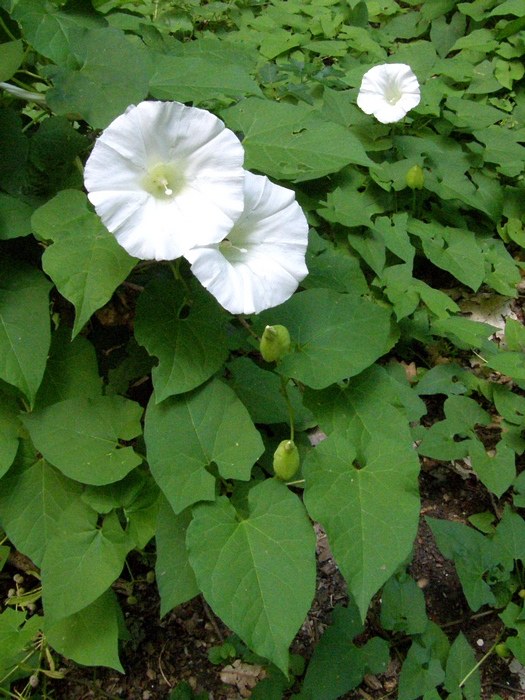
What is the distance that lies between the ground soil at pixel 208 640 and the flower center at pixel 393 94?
150 cm

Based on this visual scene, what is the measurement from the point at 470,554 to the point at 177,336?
34.9 inches

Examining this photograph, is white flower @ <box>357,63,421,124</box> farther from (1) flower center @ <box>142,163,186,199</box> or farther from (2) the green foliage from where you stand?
(1) flower center @ <box>142,163,186,199</box>

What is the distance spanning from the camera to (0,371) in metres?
1.09

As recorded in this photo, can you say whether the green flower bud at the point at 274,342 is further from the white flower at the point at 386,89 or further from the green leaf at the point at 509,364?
the white flower at the point at 386,89

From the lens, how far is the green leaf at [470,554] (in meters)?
1.47

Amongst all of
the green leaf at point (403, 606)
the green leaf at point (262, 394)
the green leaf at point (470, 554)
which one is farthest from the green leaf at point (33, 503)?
the green leaf at point (470, 554)

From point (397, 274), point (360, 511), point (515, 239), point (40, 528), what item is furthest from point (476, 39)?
point (40, 528)

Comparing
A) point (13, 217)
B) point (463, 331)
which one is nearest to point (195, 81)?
point (13, 217)

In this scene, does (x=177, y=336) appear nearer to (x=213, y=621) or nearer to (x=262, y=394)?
(x=262, y=394)

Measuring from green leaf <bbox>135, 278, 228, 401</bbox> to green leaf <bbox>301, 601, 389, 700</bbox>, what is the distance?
2.20 feet

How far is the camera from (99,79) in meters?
1.11

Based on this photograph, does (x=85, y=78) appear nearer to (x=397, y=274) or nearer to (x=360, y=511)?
(x=360, y=511)

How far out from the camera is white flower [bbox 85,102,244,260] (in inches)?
37.7

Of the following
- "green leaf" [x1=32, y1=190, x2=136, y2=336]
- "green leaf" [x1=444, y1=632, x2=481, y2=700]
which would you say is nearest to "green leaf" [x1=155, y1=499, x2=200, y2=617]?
"green leaf" [x1=32, y1=190, x2=136, y2=336]
